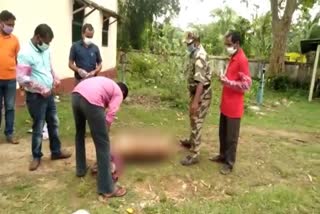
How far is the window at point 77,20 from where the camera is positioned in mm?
11188

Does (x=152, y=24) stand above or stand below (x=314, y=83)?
above

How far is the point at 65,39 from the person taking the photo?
10547 millimetres

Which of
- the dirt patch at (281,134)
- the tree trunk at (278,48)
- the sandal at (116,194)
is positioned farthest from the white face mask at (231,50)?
the tree trunk at (278,48)

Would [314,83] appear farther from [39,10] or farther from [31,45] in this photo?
[31,45]

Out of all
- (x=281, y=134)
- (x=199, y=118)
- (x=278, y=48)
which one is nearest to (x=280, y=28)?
(x=278, y=48)

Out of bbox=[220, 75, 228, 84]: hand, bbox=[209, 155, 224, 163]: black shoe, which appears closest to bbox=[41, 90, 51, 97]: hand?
bbox=[220, 75, 228, 84]: hand

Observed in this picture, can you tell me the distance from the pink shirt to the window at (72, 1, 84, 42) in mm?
7184

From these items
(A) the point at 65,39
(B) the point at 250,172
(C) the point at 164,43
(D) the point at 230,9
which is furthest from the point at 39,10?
(D) the point at 230,9

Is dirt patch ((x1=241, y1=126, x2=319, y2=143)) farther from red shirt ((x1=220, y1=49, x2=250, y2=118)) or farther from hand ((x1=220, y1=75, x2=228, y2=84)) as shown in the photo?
hand ((x1=220, y1=75, x2=228, y2=84))

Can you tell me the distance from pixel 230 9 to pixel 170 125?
2836 centimetres

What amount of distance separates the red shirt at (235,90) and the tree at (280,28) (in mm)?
12725

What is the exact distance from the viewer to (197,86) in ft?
17.1

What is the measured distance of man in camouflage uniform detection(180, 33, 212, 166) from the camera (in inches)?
203

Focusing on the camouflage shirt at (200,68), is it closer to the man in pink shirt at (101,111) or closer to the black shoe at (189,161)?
the black shoe at (189,161)
